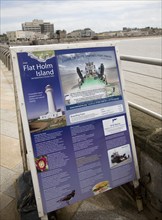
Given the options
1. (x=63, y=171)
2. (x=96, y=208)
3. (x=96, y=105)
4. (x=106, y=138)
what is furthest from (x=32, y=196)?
(x=96, y=105)

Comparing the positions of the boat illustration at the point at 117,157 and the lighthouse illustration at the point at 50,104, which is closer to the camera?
the lighthouse illustration at the point at 50,104

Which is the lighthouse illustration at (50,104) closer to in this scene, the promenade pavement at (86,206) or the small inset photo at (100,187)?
the small inset photo at (100,187)

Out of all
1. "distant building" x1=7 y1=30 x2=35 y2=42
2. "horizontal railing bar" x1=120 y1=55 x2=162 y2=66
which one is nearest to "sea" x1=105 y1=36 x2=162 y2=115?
"horizontal railing bar" x1=120 y1=55 x2=162 y2=66

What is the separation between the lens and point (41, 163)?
1896mm

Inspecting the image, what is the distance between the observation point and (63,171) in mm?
1974

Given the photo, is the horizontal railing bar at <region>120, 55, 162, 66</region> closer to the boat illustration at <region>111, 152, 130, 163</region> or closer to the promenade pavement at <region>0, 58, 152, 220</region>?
the boat illustration at <region>111, 152, 130, 163</region>

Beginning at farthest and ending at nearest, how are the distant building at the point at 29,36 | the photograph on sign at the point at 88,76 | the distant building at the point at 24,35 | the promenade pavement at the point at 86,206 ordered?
the distant building at the point at 24,35 → the distant building at the point at 29,36 → the promenade pavement at the point at 86,206 → the photograph on sign at the point at 88,76

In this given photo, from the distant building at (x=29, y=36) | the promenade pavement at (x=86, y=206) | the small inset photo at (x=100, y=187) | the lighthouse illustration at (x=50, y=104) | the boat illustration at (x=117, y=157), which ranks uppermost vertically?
the distant building at (x=29, y=36)

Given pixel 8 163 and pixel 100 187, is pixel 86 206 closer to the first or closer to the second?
pixel 100 187

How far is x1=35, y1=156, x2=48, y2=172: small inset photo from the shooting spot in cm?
188

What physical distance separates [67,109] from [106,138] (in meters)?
0.48

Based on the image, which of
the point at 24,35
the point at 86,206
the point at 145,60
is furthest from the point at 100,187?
the point at 24,35

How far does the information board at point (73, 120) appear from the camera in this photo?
1.84 metres

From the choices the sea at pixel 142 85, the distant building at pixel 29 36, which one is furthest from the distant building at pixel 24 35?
the sea at pixel 142 85
